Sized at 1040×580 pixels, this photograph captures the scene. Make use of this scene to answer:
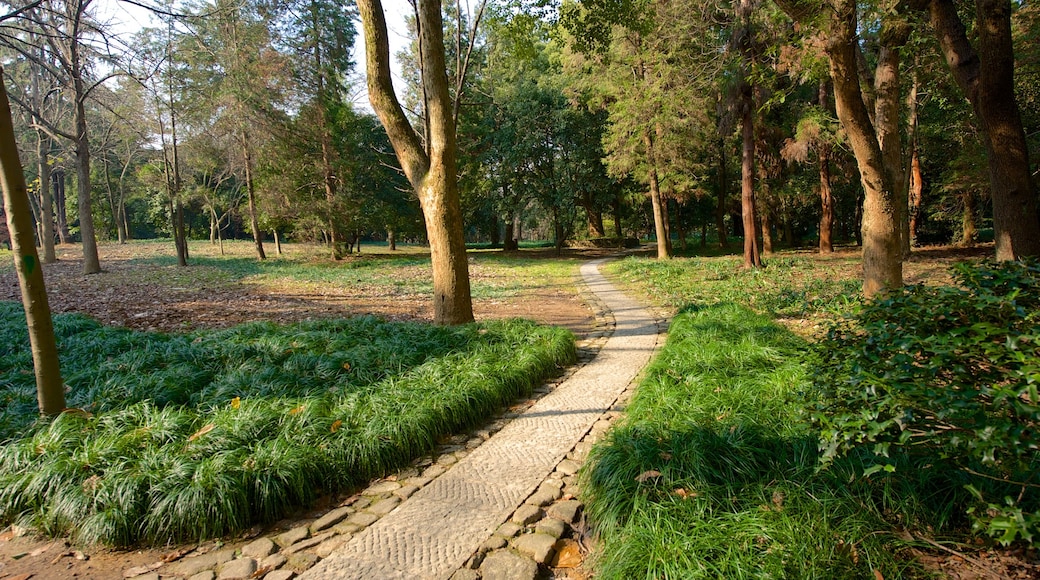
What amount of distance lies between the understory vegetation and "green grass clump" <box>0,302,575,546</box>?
159cm

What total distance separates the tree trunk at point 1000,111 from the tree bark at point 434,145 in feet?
22.1

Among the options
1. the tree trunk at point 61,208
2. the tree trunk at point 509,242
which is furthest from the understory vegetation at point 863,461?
the tree trunk at point 61,208

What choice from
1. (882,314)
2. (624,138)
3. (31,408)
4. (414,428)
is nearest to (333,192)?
(624,138)

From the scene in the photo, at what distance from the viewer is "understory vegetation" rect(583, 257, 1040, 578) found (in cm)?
179

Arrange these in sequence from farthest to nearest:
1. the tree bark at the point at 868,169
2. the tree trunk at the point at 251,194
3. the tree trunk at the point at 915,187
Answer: the tree trunk at the point at 251,194, the tree trunk at the point at 915,187, the tree bark at the point at 868,169

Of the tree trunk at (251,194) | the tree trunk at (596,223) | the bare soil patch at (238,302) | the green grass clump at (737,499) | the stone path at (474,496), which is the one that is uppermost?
the tree trunk at (251,194)

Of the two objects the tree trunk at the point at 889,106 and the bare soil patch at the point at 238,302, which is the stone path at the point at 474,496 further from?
the tree trunk at the point at 889,106

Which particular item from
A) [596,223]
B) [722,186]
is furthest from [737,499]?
[596,223]

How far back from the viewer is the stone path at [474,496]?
249 cm

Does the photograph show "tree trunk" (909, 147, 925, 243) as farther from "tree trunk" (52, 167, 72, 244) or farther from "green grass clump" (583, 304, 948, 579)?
"tree trunk" (52, 167, 72, 244)

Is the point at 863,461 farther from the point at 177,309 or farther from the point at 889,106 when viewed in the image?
the point at 177,309

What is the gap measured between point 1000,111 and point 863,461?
681 centimetres

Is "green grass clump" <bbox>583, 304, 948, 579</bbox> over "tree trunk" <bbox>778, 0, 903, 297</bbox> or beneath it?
beneath

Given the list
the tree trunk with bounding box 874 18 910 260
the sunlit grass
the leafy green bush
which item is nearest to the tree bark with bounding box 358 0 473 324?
the sunlit grass
